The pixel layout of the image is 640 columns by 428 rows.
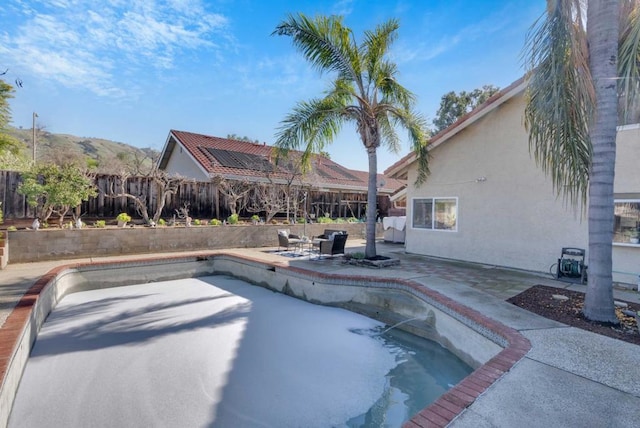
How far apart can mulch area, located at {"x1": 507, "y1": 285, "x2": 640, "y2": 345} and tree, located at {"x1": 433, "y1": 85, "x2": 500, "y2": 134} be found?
2617 cm

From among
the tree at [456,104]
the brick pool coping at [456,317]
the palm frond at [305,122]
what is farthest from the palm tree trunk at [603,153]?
the tree at [456,104]

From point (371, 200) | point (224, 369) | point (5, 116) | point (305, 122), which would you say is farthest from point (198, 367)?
point (5, 116)

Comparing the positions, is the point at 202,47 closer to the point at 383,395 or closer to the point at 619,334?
the point at 383,395

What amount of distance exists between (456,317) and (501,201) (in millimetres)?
6061

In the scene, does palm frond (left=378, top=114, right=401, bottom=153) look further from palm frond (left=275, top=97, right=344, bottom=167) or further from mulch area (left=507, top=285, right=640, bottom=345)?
mulch area (left=507, top=285, right=640, bottom=345)

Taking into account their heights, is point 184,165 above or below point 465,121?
below

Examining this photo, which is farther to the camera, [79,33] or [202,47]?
[202,47]

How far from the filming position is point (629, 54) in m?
5.37

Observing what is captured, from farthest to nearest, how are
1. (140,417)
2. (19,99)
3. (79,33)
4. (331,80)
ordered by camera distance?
1. (19,99)
2. (79,33)
3. (331,80)
4. (140,417)

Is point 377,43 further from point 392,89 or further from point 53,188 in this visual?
point 53,188

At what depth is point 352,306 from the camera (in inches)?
333

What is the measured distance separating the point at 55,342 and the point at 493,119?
1283cm

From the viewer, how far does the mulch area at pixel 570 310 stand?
5086mm

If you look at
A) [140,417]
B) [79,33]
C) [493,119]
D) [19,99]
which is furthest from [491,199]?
[19,99]
